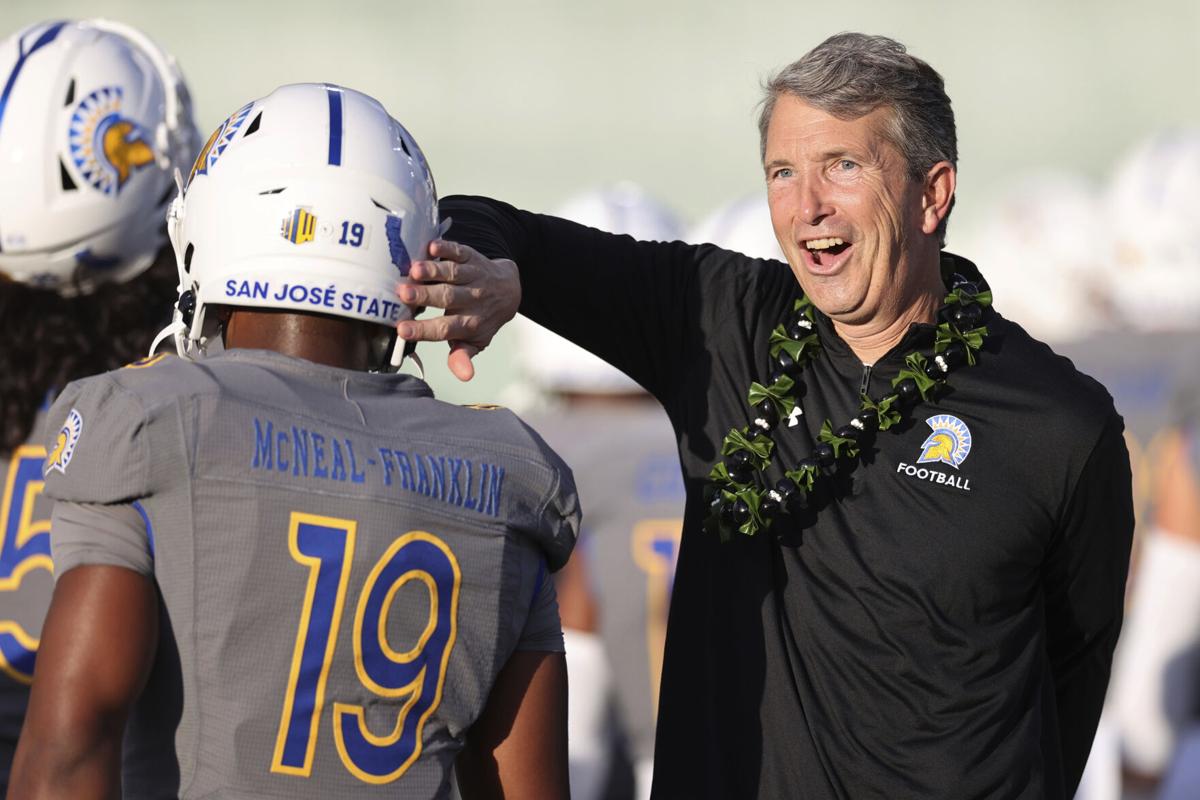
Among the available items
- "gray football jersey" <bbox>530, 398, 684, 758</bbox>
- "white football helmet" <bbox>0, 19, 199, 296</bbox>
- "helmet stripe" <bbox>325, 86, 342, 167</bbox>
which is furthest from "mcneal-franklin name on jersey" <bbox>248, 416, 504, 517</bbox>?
"gray football jersey" <bbox>530, 398, 684, 758</bbox>

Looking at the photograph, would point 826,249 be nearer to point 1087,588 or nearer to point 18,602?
point 1087,588

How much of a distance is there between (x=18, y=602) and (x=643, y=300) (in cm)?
122

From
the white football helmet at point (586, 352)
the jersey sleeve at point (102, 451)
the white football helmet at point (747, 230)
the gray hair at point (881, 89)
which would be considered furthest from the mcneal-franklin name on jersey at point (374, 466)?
the white football helmet at point (586, 352)

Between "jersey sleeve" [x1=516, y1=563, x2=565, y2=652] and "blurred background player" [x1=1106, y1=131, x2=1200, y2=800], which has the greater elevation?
"blurred background player" [x1=1106, y1=131, x2=1200, y2=800]

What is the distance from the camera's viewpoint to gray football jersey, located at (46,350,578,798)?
2121mm

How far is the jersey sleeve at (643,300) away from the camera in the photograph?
3.15 metres

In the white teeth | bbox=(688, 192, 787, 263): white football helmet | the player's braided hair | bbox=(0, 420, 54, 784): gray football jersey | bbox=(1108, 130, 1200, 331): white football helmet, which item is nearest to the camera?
the white teeth

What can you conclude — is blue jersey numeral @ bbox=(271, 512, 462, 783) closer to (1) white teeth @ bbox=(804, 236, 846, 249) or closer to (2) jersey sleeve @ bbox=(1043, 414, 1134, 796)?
(1) white teeth @ bbox=(804, 236, 846, 249)

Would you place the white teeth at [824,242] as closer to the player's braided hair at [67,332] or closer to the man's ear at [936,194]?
the man's ear at [936,194]

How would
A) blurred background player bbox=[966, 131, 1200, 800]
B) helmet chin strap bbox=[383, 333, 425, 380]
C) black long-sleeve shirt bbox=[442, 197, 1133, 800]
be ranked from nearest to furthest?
1. helmet chin strap bbox=[383, 333, 425, 380]
2. black long-sleeve shirt bbox=[442, 197, 1133, 800]
3. blurred background player bbox=[966, 131, 1200, 800]

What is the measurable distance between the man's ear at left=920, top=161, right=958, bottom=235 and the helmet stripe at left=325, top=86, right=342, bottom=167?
1057 mm

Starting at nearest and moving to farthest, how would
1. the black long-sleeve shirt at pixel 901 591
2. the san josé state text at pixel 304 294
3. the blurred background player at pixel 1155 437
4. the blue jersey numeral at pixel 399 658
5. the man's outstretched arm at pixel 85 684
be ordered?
the man's outstretched arm at pixel 85 684, the blue jersey numeral at pixel 399 658, the san josé state text at pixel 304 294, the black long-sleeve shirt at pixel 901 591, the blurred background player at pixel 1155 437

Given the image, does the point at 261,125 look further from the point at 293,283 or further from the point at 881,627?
the point at 881,627

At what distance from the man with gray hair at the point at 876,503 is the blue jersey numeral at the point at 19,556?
92 cm
